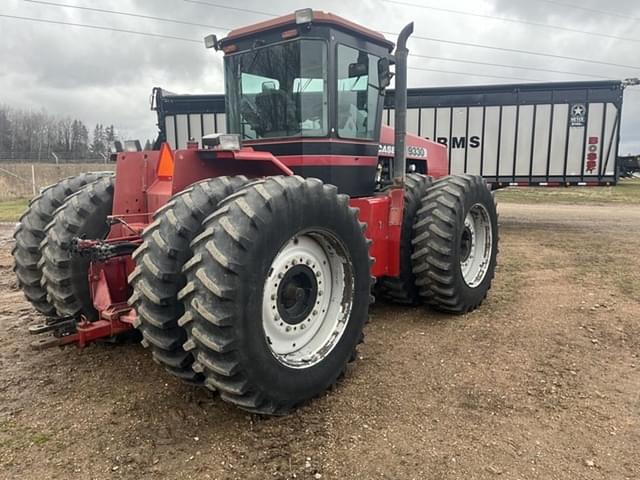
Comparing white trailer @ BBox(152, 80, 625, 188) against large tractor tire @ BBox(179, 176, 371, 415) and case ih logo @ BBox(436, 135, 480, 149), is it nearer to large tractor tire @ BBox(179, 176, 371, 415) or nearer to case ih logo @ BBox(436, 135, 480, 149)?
case ih logo @ BBox(436, 135, 480, 149)

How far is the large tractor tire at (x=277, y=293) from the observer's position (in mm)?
2842

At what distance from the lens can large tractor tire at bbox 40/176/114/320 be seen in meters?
3.95

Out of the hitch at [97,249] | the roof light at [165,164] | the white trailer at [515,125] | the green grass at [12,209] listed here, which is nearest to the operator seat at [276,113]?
the roof light at [165,164]

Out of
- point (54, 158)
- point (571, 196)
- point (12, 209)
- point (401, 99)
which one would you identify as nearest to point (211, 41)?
point (401, 99)

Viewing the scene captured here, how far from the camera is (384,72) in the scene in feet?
16.3

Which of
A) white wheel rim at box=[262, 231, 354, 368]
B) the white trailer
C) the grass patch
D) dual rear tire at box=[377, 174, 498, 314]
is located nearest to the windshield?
white wheel rim at box=[262, 231, 354, 368]

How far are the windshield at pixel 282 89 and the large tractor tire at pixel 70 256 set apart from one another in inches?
62.8

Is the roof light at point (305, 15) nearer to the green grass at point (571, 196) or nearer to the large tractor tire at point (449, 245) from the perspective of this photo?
the large tractor tire at point (449, 245)

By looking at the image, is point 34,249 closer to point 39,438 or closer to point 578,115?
point 39,438

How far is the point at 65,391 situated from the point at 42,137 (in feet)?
251

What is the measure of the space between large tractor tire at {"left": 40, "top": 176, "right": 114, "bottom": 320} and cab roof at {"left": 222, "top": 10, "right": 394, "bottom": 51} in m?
2.00

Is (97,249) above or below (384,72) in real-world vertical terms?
below

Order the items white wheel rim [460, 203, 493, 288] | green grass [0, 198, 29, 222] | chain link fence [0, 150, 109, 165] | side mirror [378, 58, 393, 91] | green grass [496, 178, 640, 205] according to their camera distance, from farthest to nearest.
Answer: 1. chain link fence [0, 150, 109, 165]
2. green grass [496, 178, 640, 205]
3. green grass [0, 198, 29, 222]
4. white wheel rim [460, 203, 493, 288]
5. side mirror [378, 58, 393, 91]

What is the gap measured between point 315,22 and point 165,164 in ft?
5.76
